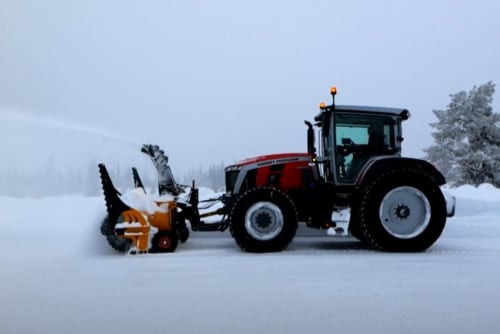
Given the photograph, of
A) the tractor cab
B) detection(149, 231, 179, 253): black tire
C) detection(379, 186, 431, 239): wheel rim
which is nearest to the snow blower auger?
detection(149, 231, 179, 253): black tire

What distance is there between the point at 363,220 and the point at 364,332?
3.55 metres

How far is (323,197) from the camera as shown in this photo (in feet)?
21.7

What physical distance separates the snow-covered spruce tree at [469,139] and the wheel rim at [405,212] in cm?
1295

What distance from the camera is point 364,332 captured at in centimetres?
285

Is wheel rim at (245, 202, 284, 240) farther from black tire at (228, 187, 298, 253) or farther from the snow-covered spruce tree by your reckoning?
the snow-covered spruce tree

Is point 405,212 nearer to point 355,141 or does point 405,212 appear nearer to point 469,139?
point 355,141

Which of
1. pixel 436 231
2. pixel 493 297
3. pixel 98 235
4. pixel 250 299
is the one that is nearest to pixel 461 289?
pixel 493 297

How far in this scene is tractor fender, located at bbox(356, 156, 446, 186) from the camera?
648 cm

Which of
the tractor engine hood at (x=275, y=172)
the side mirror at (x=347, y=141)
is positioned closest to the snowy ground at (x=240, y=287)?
the tractor engine hood at (x=275, y=172)

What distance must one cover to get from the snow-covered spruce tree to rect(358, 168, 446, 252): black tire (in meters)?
12.9

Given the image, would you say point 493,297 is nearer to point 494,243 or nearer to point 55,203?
point 494,243

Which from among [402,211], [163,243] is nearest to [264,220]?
[163,243]

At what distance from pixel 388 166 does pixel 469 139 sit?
14.4 meters

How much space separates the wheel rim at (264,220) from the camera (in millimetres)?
6203
